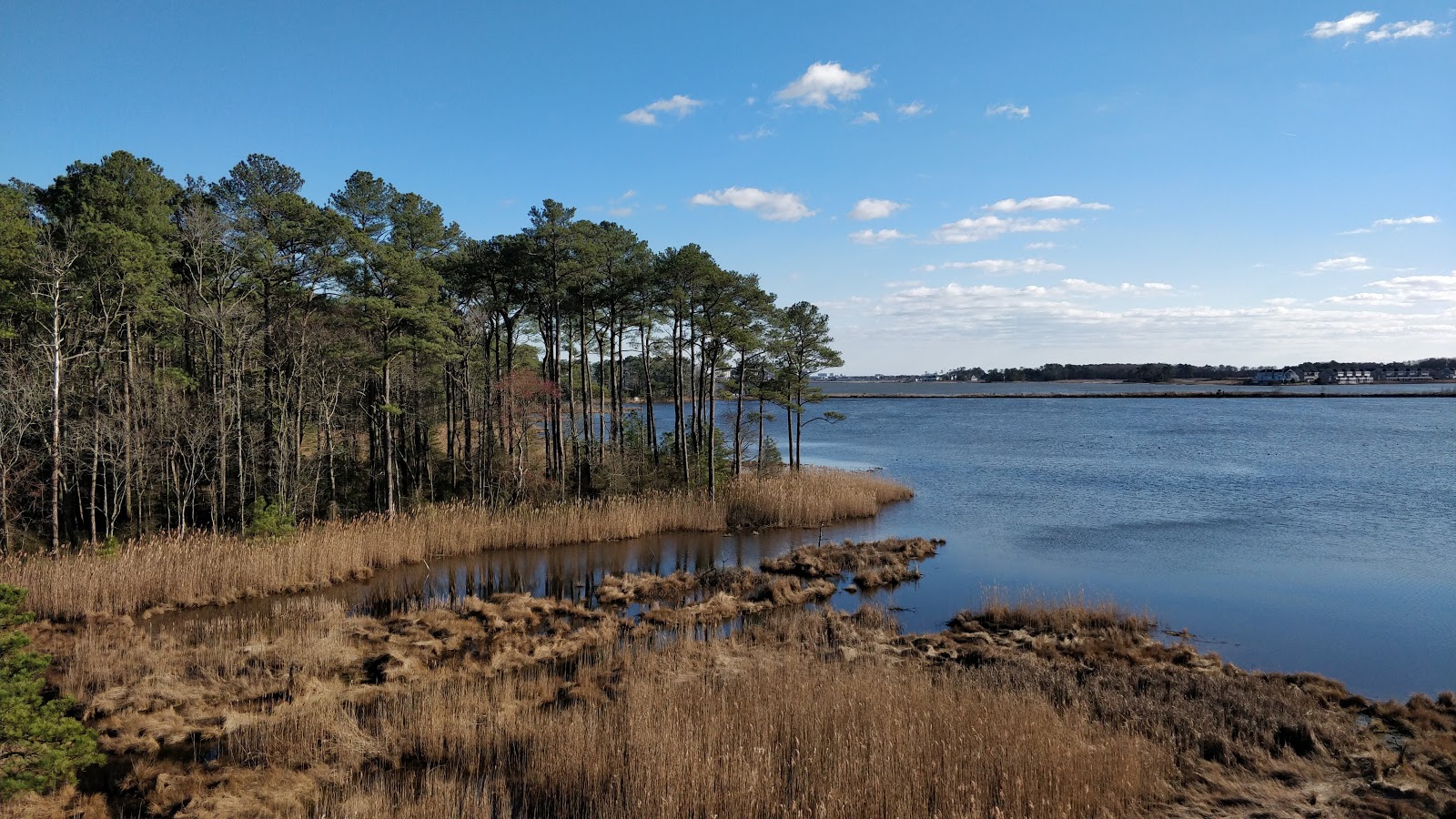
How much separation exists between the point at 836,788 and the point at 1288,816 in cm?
467

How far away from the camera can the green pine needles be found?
18.9ft

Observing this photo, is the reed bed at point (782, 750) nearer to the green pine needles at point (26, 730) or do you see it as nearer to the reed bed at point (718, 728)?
the reed bed at point (718, 728)

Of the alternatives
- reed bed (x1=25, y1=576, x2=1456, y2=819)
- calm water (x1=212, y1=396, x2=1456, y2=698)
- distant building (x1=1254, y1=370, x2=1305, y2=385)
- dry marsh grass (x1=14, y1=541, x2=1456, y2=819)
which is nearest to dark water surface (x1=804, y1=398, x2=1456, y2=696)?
calm water (x1=212, y1=396, x2=1456, y2=698)

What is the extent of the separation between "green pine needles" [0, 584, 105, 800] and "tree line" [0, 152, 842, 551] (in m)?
13.1

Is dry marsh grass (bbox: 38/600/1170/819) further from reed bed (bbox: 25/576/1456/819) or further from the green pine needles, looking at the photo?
the green pine needles

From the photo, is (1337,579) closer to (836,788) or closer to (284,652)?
(836,788)

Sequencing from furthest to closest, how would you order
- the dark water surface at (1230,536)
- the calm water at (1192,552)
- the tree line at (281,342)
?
the tree line at (281,342), the calm water at (1192,552), the dark water surface at (1230,536)

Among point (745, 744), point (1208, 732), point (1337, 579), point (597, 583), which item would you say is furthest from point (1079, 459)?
point (745, 744)

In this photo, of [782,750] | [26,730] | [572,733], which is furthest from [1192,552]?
[26,730]

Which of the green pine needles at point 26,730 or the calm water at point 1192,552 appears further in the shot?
the calm water at point 1192,552

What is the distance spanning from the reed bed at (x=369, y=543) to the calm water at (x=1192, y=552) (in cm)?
80

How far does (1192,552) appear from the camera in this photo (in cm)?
2184

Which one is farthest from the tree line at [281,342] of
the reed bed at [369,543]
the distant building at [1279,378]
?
the distant building at [1279,378]

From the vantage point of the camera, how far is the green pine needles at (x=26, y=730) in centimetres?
575
